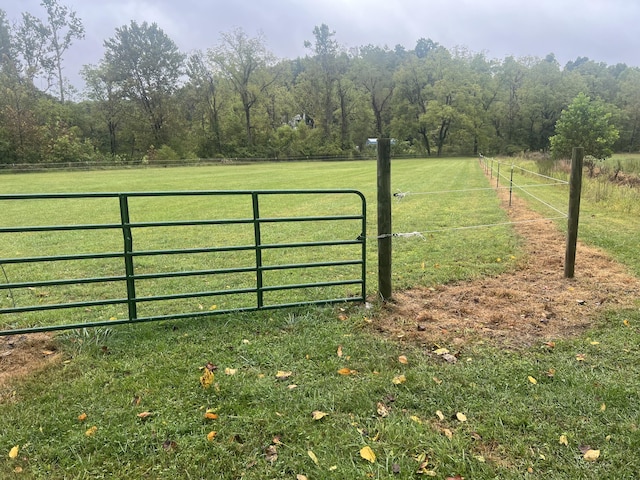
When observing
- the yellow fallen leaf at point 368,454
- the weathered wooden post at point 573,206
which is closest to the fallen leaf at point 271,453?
the yellow fallen leaf at point 368,454

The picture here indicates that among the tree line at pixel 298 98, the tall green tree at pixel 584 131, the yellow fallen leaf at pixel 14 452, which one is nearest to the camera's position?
the yellow fallen leaf at pixel 14 452

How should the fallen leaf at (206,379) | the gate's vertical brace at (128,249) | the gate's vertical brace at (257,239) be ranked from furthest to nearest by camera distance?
the gate's vertical brace at (257,239), the gate's vertical brace at (128,249), the fallen leaf at (206,379)

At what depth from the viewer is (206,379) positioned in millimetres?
3576

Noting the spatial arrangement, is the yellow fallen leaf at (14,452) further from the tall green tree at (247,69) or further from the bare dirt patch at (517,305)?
the tall green tree at (247,69)

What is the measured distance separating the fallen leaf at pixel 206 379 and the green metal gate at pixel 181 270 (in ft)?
4.17

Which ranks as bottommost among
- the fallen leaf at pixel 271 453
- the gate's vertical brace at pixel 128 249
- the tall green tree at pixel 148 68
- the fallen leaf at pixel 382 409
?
the fallen leaf at pixel 271 453

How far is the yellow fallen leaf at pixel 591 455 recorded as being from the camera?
2666mm

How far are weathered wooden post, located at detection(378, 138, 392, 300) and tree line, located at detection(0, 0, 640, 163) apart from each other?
2098 inches

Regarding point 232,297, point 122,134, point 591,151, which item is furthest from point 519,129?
point 232,297

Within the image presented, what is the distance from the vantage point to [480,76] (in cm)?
7325

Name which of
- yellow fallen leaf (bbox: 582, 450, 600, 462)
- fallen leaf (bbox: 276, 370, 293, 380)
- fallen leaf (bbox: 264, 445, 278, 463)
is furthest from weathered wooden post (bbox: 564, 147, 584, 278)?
fallen leaf (bbox: 264, 445, 278, 463)

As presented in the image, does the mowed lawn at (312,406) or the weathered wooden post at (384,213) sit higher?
the weathered wooden post at (384,213)

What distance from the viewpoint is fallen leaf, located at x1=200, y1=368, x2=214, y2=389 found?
3.53 meters

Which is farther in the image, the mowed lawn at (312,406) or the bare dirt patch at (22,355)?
the bare dirt patch at (22,355)
